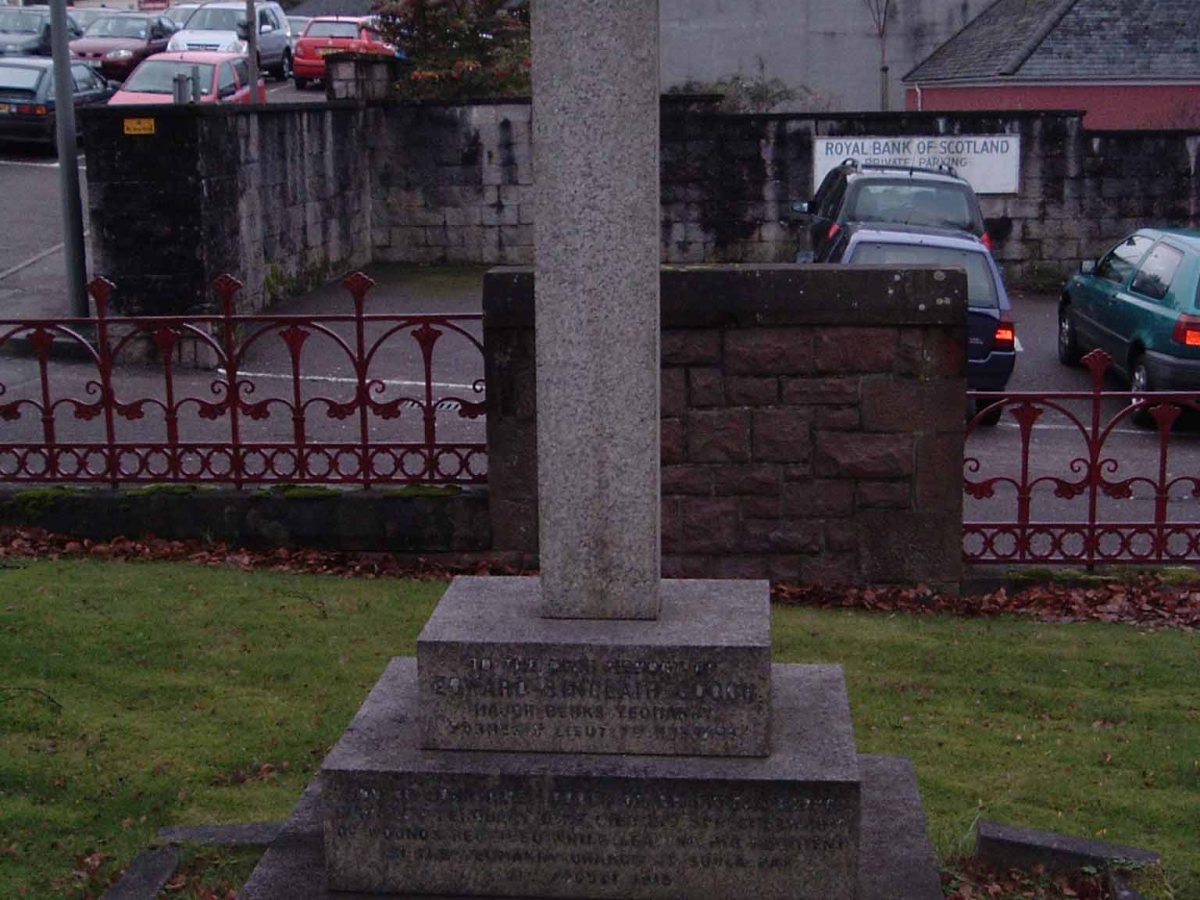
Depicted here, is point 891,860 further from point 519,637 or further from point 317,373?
point 317,373

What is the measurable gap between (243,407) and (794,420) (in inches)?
122

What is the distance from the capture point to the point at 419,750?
467 centimetres

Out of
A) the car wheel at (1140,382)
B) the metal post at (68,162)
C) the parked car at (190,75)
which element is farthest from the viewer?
the parked car at (190,75)

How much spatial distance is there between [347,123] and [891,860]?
62.2 feet

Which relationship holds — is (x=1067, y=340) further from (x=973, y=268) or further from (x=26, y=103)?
(x=26, y=103)

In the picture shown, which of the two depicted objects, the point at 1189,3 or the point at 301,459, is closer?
the point at 301,459

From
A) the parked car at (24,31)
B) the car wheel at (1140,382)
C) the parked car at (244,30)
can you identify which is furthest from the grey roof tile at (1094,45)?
the parked car at (24,31)

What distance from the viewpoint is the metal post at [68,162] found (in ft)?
51.5

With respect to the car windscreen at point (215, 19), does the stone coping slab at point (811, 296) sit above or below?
below

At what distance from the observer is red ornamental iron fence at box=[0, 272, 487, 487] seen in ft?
29.8

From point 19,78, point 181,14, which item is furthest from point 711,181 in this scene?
point 181,14

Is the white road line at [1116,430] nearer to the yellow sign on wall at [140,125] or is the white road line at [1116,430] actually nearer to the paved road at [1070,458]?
the paved road at [1070,458]

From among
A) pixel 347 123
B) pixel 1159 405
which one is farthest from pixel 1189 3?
pixel 1159 405

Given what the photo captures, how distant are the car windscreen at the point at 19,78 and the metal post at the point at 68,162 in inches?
595
